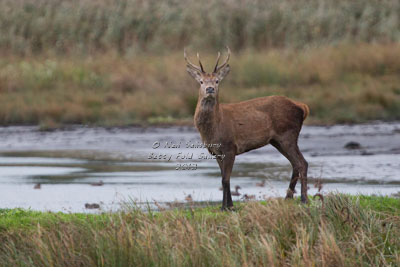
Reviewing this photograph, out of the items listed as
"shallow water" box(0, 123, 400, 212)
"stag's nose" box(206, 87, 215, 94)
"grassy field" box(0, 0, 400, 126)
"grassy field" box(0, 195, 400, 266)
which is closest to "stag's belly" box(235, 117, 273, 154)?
"shallow water" box(0, 123, 400, 212)

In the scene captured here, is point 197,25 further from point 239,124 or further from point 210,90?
point 210,90

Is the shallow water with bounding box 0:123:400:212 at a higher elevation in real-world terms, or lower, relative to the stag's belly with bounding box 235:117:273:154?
lower

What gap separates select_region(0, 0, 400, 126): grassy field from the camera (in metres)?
27.0

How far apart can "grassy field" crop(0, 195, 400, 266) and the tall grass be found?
2291 cm

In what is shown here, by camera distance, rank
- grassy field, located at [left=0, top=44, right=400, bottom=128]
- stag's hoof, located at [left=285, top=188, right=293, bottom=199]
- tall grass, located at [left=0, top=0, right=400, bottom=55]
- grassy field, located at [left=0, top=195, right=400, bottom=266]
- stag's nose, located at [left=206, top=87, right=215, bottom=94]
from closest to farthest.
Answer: grassy field, located at [left=0, top=195, right=400, bottom=266] < stag's hoof, located at [left=285, top=188, right=293, bottom=199] < stag's nose, located at [left=206, top=87, right=215, bottom=94] < grassy field, located at [left=0, top=44, right=400, bottom=128] < tall grass, located at [left=0, top=0, right=400, bottom=55]

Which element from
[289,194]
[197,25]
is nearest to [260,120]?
[289,194]

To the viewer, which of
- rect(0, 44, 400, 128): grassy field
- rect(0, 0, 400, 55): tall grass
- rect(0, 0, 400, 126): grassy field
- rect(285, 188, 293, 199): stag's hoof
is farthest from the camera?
rect(0, 0, 400, 55): tall grass

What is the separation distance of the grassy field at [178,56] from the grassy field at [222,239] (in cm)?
1653

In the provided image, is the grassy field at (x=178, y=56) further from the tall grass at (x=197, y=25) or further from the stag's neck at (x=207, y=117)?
the stag's neck at (x=207, y=117)

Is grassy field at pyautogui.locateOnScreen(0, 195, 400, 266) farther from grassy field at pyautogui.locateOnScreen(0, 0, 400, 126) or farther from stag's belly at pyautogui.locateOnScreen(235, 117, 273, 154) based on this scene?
grassy field at pyautogui.locateOnScreen(0, 0, 400, 126)

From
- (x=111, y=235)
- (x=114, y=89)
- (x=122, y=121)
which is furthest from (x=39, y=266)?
(x=114, y=89)

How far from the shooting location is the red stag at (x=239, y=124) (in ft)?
37.8

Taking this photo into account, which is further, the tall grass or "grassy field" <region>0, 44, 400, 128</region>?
the tall grass

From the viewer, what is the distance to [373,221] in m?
9.49
